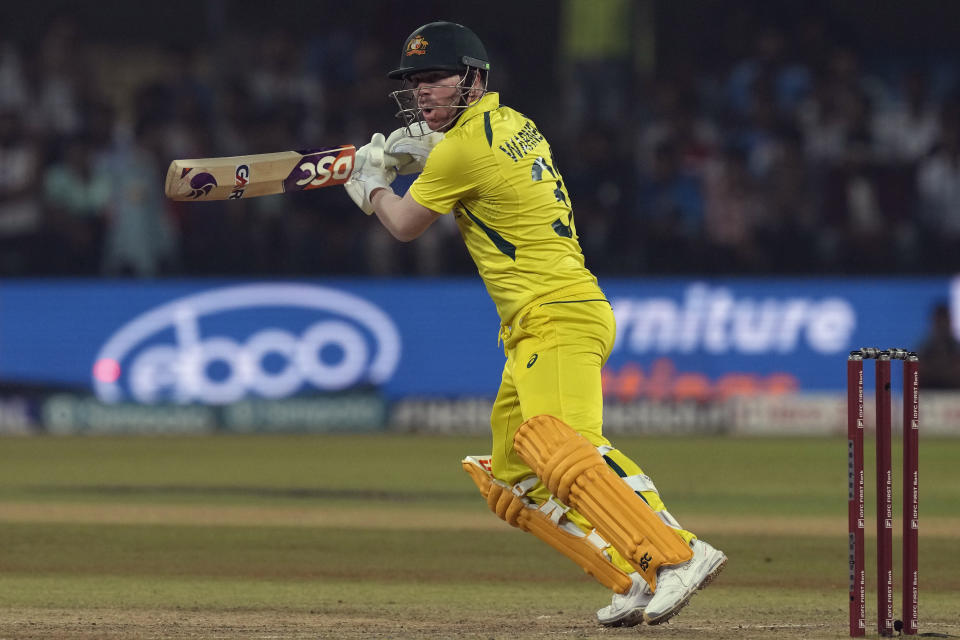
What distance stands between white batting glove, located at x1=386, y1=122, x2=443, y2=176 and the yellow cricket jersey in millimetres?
136

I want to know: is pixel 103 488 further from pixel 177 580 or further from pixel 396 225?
pixel 396 225

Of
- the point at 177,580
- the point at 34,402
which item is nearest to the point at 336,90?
the point at 34,402

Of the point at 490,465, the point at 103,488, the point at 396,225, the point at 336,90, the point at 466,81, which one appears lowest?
the point at 103,488

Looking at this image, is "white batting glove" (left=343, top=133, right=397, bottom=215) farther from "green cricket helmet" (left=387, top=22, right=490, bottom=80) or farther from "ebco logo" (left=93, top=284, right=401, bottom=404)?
"ebco logo" (left=93, top=284, right=401, bottom=404)

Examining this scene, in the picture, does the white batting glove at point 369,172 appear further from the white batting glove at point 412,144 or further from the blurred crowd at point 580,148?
the blurred crowd at point 580,148

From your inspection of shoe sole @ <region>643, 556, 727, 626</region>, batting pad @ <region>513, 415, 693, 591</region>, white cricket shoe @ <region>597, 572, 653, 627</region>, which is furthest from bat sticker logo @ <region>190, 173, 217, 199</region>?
shoe sole @ <region>643, 556, 727, 626</region>

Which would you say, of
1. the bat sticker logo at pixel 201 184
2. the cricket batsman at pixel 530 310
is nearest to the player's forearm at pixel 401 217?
the cricket batsman at pixel 530 310

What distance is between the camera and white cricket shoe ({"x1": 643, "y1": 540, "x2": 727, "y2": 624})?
166 inches

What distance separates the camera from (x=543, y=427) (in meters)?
4.42

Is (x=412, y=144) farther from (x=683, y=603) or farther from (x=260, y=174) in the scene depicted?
(x=683, y=603)

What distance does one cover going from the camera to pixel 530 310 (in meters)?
4.57

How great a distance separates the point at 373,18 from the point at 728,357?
4.68 m

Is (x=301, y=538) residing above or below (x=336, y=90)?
below

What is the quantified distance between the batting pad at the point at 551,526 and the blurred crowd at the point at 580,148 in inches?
355
